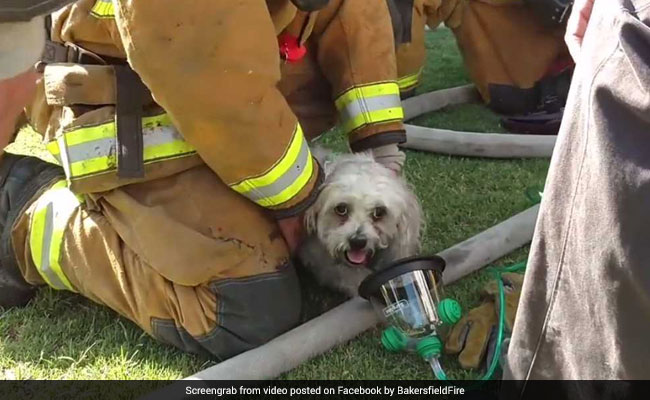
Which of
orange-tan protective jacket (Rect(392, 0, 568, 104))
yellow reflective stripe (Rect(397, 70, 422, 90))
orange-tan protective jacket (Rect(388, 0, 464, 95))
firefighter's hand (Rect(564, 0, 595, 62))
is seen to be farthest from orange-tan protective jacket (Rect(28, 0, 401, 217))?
orange-tan protective jacket (Rect(392, 0, 568, 104))

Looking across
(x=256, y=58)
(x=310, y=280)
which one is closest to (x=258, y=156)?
(x=256, y=58)

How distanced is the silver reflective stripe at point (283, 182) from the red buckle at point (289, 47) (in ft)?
1.03

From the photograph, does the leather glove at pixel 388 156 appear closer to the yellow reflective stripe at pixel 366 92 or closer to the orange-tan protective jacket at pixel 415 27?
the yellow reflective stripe at pixel 366 92

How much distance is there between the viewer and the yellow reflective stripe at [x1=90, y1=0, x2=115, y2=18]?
187cm

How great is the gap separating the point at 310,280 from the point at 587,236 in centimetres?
110

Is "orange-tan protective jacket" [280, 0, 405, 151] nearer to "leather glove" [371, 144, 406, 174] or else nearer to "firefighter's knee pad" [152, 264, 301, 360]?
"leather glove" [371, 144, 406, 174]

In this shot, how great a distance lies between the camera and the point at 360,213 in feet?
6.97

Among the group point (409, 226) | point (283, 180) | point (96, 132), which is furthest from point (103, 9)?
point (409, 226)

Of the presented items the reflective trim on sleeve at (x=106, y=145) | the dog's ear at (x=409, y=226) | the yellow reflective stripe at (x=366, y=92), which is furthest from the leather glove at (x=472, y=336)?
the reflective trim on sleeve at (x=106, y=145)

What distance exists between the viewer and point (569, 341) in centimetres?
140

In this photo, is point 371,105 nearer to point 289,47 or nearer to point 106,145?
point 289,47

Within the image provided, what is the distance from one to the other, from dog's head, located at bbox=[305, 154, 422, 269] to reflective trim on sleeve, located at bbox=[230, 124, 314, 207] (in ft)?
0.43

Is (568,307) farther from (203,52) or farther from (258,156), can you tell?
(203,52)

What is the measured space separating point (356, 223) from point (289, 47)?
1.65 feet
